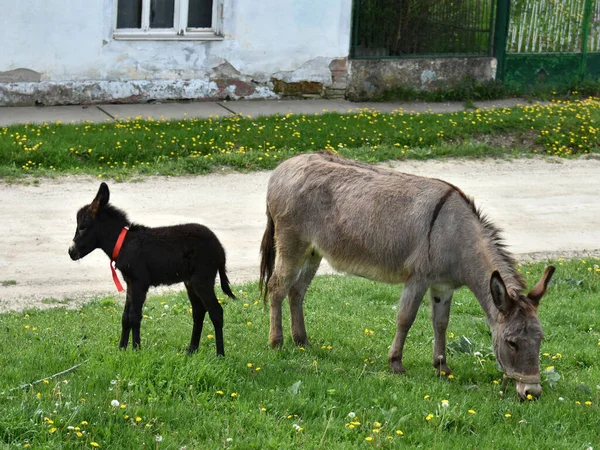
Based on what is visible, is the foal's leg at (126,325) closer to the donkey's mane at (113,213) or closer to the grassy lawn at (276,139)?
the donkey's mane at (113,213)

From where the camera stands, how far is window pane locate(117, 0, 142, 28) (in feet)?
52.7

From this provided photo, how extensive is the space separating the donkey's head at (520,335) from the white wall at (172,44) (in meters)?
11.0

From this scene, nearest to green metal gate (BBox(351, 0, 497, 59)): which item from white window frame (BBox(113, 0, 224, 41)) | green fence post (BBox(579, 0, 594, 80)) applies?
green fence post (BBox(579, 0, 594, 80))

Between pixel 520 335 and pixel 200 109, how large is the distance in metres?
10.6

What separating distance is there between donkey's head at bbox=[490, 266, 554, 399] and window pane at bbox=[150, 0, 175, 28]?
1130 centimetres

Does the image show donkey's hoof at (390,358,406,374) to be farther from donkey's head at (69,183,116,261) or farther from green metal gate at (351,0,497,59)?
green metal gate at (351,0,497,59)

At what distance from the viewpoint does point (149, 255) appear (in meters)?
6.72

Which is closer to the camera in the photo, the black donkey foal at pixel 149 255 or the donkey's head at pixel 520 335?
the donkey's head at pixel 520 335

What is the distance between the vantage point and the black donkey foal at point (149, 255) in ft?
22.0

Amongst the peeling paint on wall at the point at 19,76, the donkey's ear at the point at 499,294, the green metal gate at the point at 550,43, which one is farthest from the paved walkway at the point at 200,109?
the donkey's ear at the point at 499,294

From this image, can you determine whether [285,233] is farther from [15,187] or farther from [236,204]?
[15,187]

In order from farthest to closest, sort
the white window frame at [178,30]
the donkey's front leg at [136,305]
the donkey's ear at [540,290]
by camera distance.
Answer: the white window frame at [178,30] → the donkey's front leg at [136,305] → the donkey's ear at [540,290]

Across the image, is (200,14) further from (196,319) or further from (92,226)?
(196,319)

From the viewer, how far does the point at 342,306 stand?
29.8 feet
